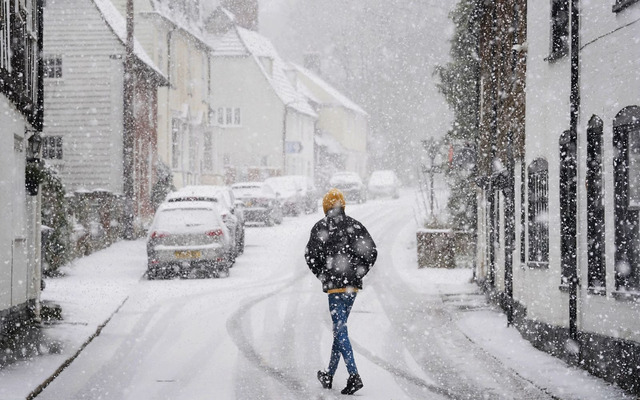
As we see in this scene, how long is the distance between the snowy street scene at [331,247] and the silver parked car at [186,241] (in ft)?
0.15

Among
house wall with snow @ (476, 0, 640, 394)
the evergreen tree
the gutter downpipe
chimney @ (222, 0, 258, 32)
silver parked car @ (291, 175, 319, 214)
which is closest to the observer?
house wall with snow @ (476, 0, 640, 394)

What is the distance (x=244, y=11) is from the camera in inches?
2709

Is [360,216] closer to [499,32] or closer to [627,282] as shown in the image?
[499,32]

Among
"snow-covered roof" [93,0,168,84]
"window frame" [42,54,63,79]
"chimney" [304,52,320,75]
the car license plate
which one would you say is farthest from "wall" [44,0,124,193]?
"chimney" [304,52,320,75]

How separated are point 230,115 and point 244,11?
40.1ft

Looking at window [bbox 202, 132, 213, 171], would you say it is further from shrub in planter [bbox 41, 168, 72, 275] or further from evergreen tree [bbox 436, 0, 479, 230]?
shrub in planter [bbox 41, 168, 72, 275]

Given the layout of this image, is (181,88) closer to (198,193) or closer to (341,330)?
(198,193)

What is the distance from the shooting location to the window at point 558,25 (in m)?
13.3

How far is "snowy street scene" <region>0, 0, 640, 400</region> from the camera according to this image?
34.1ft

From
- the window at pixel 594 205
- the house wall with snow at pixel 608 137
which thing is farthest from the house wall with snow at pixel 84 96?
the window at pixel 594 205

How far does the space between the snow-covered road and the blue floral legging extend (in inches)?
13.1

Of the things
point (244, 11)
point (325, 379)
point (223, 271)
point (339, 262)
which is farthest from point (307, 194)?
point (339, 262)

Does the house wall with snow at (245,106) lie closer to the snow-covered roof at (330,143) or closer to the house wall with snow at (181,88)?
the house wall with snow at (181,88)

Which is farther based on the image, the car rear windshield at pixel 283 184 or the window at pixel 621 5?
the car rear windshield at pixel 283 184
